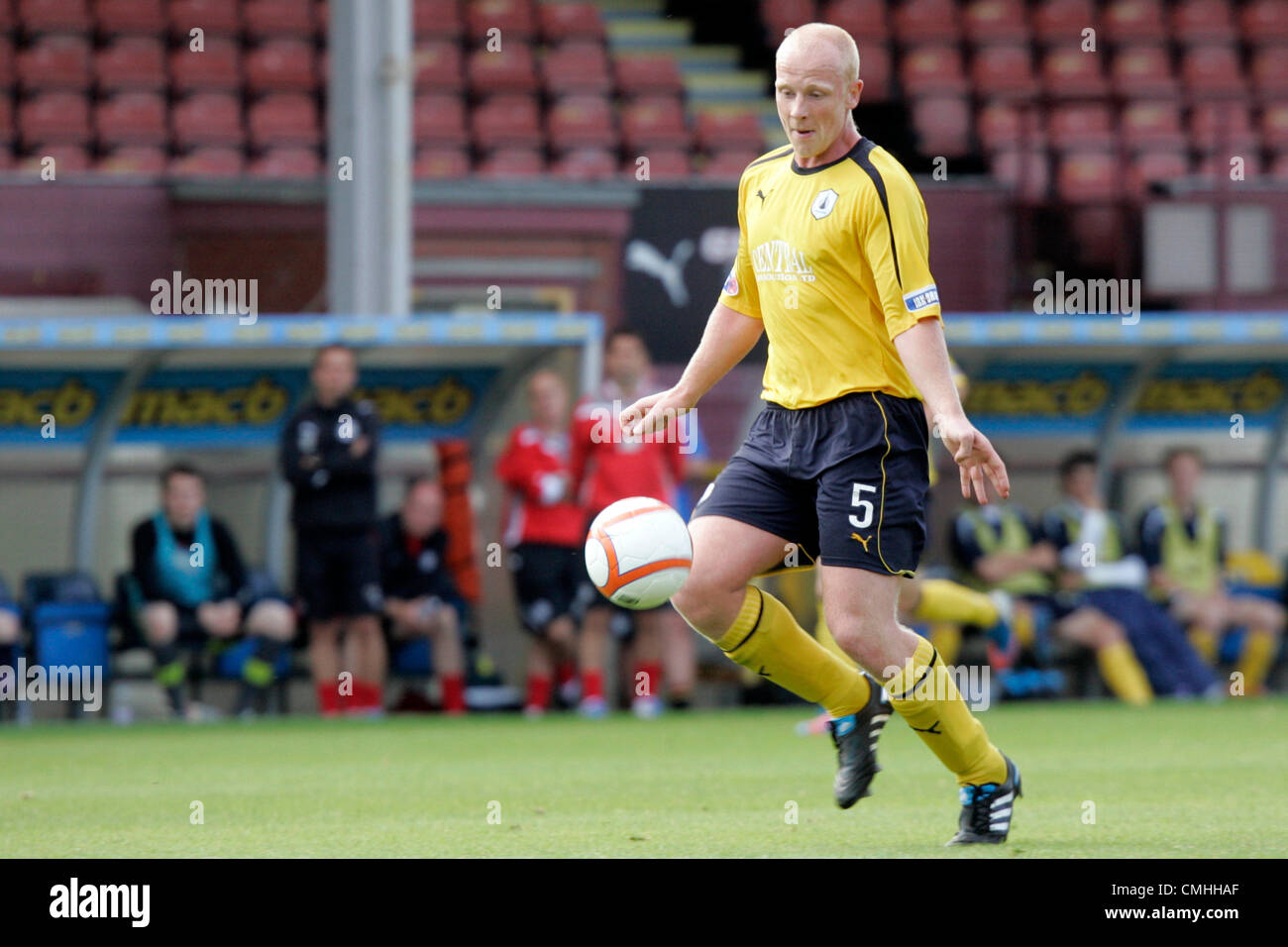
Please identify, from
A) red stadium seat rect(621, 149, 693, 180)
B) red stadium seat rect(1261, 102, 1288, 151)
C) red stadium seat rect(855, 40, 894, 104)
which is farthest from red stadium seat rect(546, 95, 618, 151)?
red stadium seat rect(1261, 102, 1288, 151)

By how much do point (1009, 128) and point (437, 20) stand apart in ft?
15.7

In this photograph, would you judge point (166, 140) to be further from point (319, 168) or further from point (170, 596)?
point (170, 596)

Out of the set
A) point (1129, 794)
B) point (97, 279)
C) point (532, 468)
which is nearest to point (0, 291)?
point (97, 279)

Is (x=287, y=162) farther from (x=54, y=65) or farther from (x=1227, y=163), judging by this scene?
(x=1227, y=163)

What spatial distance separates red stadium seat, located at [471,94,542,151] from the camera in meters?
16.4

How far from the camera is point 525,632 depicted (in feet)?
40.7

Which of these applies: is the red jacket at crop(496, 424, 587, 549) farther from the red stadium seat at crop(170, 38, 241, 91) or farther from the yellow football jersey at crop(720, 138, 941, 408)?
the red stadium seat at crop(170, 38, 241, 91)

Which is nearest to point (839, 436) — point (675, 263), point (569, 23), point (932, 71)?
point (675, 263)

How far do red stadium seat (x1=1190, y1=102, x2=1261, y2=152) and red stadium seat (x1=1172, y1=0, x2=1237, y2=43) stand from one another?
0.95 meters

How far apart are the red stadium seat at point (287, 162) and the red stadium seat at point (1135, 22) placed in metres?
7.21

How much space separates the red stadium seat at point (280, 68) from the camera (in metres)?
16.8

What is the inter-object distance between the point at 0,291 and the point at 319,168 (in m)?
2.91

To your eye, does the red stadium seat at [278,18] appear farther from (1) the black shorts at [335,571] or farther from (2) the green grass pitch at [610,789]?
(2) the green grass pitch at [610,789]

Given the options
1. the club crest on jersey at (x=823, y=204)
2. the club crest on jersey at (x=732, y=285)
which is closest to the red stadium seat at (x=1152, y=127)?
the club crest on jersey at (x=732, y=285)
